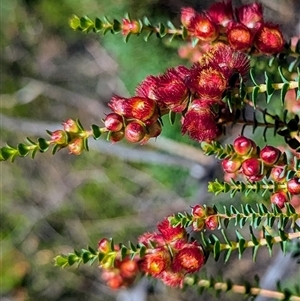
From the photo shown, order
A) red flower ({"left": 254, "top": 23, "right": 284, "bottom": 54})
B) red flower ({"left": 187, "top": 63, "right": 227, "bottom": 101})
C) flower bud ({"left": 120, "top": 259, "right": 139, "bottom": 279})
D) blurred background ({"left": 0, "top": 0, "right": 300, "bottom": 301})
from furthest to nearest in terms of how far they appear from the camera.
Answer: blurred background ({"left": 0, "top": 0, "right": 300, "bottom": 301})
flower bud ({"left": 120, "top": 259, "right": 139, "bottom": 279})
red flower ({"left": 254, "top": 23, "right": 284, "bottom": 54})
red flower ({"left": 187, "top": 63, "right": 227, "bottom": 101})

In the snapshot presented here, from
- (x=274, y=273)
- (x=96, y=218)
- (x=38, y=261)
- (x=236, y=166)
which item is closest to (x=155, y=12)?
(x=274, y=273)

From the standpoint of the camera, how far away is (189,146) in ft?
4.13

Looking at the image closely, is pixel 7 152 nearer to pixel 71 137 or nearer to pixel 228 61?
pixel 71 137

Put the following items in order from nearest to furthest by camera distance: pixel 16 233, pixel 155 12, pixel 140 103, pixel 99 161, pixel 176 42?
pixel 140 103 → pixel 176 42 → pixel 155 12 → pixel 99 161 → pixel 16 233

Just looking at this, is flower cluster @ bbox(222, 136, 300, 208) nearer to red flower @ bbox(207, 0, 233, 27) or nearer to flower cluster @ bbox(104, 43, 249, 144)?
flower cluster @ bbox(104, 43, 249, 144)

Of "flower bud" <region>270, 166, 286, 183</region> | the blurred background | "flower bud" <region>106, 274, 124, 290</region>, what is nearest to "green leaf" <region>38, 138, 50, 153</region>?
"flower bud" <region>270, 166, 286, 183</region>

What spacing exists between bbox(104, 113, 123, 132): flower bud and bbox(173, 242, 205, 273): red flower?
121mm

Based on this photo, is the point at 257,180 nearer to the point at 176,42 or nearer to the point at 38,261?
the point at 176,42

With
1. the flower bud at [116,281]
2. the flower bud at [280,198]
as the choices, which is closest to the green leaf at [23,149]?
the flower bud at [280,198]

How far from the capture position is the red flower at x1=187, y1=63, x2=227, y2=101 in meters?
0.40

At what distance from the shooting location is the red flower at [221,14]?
1.82 ft

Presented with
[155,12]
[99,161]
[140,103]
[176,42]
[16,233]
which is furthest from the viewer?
[16,233]

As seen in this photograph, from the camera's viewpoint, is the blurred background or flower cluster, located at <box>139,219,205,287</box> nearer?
flower cluster, located at <box>139,219,205,287</box>

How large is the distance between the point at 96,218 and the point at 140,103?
161cm
